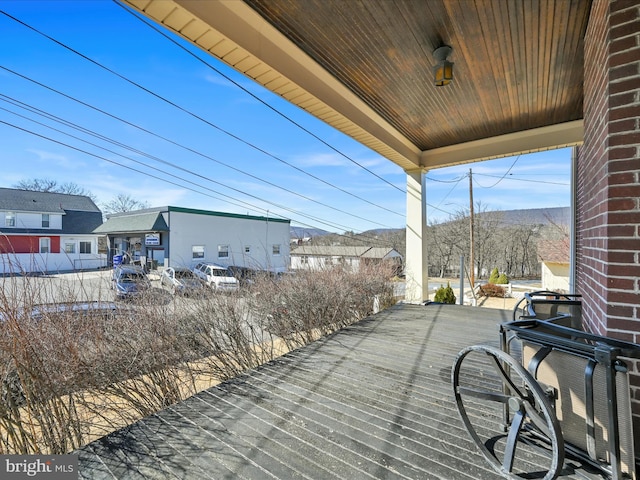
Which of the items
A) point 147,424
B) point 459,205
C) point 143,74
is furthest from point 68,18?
point 459,205

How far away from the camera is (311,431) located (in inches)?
67.6

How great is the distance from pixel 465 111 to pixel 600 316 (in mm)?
3539

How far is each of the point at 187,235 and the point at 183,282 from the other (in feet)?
43.7

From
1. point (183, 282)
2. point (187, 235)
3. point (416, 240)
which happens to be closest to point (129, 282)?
point (183, 282)

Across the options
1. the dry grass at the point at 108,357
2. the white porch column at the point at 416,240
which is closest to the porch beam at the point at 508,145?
the white porch column at the point at 416,240

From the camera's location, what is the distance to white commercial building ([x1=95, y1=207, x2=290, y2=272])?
50.7 ft

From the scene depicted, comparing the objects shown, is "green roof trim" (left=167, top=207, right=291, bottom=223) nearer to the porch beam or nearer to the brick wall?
the porch beam

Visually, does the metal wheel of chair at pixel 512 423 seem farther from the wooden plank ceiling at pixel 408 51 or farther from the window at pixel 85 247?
the window at pixel 85 247

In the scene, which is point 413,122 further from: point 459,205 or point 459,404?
point 459,205

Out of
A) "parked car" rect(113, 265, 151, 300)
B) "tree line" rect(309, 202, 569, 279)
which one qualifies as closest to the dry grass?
"parked car" rect(113, 265, 151, 300)

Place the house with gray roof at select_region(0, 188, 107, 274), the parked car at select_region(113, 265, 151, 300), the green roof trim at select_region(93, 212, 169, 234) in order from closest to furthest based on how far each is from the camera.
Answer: the parked car at select_region(113, 265, 151, 300) < the green roof trim at select_region(93, 212, 169, 234) < the house with gray roof at select_region(0, 188, 107, 274)

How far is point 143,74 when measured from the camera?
16.8 feet

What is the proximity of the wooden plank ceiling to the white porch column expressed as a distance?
A: 1838 mm

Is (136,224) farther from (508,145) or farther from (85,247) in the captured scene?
(508,145)
